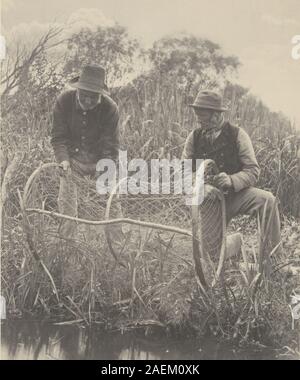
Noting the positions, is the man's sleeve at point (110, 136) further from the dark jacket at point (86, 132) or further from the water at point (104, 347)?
the water at point (104, 347)

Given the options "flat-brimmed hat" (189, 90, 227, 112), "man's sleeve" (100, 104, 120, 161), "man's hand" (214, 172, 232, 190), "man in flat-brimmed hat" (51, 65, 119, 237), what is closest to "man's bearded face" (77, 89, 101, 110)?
"man in flat-brimmed hat" (51, 65, 119, 237)

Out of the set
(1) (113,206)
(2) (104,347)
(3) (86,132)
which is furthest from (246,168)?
(2) (104,347)

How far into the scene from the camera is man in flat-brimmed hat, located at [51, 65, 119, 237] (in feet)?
13.4

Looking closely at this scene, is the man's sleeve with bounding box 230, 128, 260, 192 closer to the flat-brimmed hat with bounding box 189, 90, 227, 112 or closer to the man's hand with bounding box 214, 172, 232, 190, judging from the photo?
the man's hand with bounding box 214, 172, 232, 190

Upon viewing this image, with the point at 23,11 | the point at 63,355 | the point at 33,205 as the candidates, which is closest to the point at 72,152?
the point at 33,205

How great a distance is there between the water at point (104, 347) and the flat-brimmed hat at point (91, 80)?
136 centimetres

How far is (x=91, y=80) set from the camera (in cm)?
407

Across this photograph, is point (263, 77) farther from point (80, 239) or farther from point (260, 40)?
point (80, 239)

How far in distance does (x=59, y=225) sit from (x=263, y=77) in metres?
1.45

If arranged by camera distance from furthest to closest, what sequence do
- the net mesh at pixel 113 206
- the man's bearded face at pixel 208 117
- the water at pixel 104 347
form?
the man's bearded face at pixel 208 117 → the net mesh at pixel 113 206 → the water at pixel 104 347

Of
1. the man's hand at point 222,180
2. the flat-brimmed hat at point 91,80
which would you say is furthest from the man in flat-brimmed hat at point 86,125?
the man's hand at point 222,180

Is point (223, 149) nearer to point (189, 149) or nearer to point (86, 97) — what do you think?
point (189, 149)

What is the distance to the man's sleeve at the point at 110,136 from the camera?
161 inches

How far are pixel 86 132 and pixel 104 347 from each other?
122 centimetres
